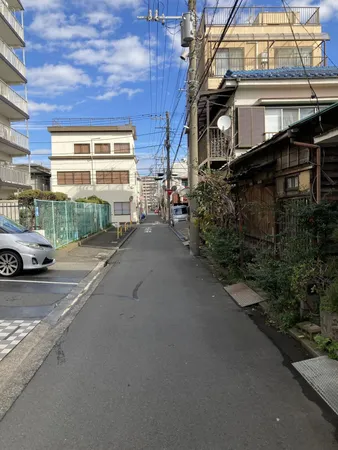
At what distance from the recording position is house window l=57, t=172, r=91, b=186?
45.6 meters

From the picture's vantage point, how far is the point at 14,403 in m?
3.36

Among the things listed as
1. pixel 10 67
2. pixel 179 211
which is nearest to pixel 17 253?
pixel 10 67

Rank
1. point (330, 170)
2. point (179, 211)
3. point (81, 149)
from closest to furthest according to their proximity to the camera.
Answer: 1. point (330, 170)
2. point (179, 211)
3. point (81, 149)

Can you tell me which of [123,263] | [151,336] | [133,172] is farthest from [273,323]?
[133,172]

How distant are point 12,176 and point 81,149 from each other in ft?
69.8

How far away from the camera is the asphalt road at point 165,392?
2814 millimetres

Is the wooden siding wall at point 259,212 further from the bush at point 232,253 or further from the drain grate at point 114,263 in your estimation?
the drain grate at point 114,263

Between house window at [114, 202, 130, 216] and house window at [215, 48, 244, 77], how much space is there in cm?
2705

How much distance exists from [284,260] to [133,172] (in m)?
42.6

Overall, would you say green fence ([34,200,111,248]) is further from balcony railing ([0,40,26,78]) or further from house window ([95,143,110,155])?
house window ([95,143,110,155])

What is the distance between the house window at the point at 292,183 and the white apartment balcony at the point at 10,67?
921 inches

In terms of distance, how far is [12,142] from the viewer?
25938 millimetres

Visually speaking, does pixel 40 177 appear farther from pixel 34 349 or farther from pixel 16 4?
pixel 34 349

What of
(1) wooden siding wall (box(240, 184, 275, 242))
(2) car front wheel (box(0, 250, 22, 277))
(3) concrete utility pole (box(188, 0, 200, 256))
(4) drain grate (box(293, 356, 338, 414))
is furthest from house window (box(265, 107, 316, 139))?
(4) drain grate (box(293, 356, 338, 414))
